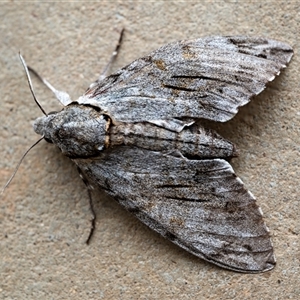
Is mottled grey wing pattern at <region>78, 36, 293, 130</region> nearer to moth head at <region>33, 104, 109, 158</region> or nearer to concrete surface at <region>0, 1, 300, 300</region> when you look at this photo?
moth head at <region>33, 104, 109, 158</region>

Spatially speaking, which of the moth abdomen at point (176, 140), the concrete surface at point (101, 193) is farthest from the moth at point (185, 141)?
the concrete surface at point (101, 193)

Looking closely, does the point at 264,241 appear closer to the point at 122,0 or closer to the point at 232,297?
the point at 232,297

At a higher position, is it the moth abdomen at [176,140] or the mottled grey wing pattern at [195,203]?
the moth abdomen at [176,140]

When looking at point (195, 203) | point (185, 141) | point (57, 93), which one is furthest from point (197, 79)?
point (57, 93)

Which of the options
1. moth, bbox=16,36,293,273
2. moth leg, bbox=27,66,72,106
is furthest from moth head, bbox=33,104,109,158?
moth leg, bbox=27,66,72,106

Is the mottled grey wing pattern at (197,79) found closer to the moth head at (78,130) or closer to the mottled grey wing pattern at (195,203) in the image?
the moth head at (78,130)

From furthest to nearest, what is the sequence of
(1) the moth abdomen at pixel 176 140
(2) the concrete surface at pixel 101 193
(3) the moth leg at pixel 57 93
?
(3) the moth leg at pixel 57 93, (2) the concrete surface at pixel 101 193, (1) the moth abdomen at pixel 176 140

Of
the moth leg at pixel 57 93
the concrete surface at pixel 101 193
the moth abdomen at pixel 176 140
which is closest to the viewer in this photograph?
the moth abdomen at pixel 176 140

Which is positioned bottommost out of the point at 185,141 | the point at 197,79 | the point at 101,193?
the point at 101,193

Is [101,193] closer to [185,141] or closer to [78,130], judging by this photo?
[78,130]
